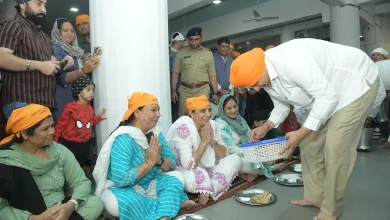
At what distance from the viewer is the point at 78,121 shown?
2.74 metres

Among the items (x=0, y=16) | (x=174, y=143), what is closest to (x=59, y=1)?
(x=0, y=16)

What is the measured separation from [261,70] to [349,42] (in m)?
5.66

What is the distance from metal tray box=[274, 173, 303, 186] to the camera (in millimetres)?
2778

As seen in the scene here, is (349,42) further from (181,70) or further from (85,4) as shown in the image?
(85,4)

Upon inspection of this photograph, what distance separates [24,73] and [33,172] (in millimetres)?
737

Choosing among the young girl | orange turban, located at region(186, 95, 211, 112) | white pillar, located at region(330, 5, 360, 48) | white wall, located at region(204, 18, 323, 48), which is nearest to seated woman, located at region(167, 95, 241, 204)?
orange turban, located at region(186, 95, 211, 112)

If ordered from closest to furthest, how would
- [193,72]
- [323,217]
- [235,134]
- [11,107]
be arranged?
[323,217], [11,107], [235,134], [193,72]

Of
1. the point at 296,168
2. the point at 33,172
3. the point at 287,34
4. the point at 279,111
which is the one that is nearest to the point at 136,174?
the point at 33,172

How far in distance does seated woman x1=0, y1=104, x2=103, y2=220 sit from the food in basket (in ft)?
3.95

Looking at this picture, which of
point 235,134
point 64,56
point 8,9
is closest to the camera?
point 64,56

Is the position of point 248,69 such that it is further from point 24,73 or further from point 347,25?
point 347,25

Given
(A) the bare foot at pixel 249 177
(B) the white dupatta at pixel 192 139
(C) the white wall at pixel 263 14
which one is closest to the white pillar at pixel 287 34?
(C) the white wall at pixel 263 14

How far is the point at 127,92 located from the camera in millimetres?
2637

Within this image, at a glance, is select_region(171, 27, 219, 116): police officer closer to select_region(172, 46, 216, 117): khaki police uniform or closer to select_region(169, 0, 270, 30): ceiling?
select_region(172, 46, 216, 117): khaki police uniform
